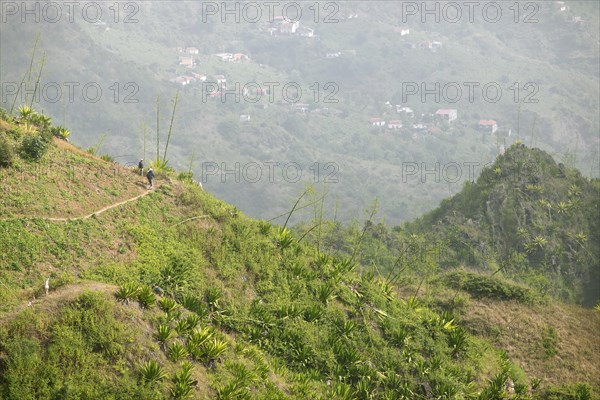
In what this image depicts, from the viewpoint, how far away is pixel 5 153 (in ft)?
59.8

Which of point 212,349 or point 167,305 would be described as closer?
point 212,349

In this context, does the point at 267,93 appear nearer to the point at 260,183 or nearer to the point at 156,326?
the point at 260,183

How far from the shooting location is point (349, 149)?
120m

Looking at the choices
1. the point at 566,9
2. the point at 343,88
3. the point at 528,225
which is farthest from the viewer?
the point at 566,9

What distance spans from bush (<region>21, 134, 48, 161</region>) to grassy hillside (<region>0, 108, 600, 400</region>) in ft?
0.34

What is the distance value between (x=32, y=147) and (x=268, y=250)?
792cm

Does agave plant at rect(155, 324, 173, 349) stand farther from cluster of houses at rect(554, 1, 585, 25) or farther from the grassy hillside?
cluster of houses at rect(554, 1, 585, 25)

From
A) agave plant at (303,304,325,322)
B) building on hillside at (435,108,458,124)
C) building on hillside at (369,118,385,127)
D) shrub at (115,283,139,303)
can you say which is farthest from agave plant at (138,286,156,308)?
building on hillside at (435,108,458,124)

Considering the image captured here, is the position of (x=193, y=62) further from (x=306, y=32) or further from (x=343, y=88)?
(x=306, y=32)

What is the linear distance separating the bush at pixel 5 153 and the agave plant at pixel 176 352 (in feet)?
29.5

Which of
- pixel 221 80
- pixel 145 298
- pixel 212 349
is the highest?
pixel 145 298

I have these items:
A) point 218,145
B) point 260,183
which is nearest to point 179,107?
point 218,145

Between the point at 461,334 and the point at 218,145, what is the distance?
306ft

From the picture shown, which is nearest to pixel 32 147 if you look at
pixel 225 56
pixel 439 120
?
pixel 439 120
